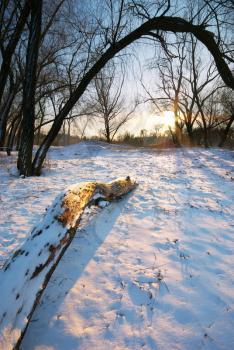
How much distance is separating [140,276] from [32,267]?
46.6 inches

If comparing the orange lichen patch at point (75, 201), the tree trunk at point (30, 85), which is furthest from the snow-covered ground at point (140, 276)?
the tree trunk at point (30, 85)

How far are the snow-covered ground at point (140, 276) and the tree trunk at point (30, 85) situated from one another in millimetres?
2001

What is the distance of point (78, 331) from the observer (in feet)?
7.30

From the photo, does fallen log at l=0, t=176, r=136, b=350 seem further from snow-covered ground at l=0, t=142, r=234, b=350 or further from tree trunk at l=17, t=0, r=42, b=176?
tree trunk at l=17, t=0, r=42, b=176

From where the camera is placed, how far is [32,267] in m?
2.32

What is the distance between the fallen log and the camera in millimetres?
1937

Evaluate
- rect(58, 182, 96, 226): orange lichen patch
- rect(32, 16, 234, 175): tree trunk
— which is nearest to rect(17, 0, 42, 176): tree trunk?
rect(32, 16, 234, 175): tree trunk

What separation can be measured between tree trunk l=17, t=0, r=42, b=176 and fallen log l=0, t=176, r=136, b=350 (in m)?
A: 3.97

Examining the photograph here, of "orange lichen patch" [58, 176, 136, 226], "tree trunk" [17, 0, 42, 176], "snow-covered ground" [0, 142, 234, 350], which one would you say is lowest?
"snow-covered ground" [0, 142, 234, 350]

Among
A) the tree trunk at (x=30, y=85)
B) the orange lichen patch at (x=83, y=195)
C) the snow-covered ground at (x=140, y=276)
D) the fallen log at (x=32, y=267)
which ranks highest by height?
the tree trunk at (x=30, y=85)

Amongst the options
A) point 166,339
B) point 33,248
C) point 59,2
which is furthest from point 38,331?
point 59,2

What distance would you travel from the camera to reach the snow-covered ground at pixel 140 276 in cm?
220

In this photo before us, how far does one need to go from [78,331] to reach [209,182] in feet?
17.7

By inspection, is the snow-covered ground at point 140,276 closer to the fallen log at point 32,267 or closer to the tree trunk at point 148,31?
the fallen log at point 32,267
